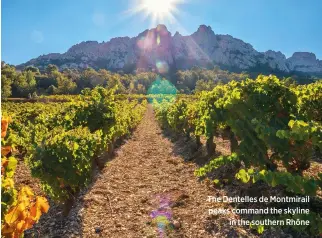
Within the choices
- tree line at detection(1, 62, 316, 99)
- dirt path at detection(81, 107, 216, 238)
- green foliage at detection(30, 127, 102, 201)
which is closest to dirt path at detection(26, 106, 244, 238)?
dirt path at detection(81, 107, 216, 238)

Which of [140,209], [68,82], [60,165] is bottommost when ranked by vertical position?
[140,209]

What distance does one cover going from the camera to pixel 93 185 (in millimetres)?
12594

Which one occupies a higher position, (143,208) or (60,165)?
(60,165)

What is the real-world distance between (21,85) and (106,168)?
297 ft

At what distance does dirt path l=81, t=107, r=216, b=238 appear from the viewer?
28.5 feet

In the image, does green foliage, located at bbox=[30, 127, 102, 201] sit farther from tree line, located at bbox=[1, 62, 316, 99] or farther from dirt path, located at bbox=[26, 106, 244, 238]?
tree line, located at bbox=[1, 62, 316, 99]

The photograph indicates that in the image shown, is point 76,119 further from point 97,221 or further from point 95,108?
point 97,221

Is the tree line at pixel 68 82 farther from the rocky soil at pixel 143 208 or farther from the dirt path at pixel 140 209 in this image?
the dirt path at pixel 140 209

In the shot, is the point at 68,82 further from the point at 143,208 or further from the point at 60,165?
the point at 60,165

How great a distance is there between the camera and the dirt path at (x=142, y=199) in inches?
342

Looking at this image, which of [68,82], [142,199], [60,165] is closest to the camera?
[60,165]

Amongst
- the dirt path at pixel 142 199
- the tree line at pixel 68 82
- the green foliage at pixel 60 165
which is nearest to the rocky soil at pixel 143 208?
the dirt path at pixel 142 199

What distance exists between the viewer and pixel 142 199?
36.2ft

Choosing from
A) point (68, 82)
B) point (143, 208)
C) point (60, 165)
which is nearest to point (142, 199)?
point (143, 208)
